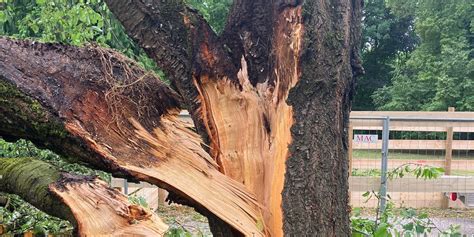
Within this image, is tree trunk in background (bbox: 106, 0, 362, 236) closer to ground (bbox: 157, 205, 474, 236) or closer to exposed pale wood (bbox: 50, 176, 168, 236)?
exposed pale wood (bbox: 50, 176, 168, 236)

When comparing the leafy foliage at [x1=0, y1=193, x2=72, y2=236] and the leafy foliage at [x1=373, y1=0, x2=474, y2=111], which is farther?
the leafy foliage at [x1=373, y1=0, x2=474, y2=111]

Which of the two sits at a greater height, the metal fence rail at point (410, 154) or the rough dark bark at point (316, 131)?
the rough dark bark at point (316, 131)

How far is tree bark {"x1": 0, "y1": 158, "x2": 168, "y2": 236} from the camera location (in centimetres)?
127

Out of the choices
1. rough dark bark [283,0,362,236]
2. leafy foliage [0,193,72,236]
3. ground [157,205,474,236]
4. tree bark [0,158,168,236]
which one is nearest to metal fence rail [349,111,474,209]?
ground [157,205,474,236]

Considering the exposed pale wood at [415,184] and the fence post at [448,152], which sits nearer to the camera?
the exposed pale wood at [415,184]

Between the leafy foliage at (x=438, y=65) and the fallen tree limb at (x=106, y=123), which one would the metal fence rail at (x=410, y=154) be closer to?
the fallen tree limb at (x=106, y=123)

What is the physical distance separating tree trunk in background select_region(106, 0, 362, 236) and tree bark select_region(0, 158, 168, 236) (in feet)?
1.35

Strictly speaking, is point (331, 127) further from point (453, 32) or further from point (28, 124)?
point (453, 32)

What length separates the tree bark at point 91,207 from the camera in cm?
127

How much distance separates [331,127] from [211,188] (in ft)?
1.34

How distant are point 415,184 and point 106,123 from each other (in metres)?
4.18

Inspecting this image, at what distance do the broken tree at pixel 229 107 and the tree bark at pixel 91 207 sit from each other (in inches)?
4.1

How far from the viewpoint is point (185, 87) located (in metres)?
1.67

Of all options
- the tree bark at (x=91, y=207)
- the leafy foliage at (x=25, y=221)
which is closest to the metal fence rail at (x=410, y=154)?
the leafy foliage at (x=25, y=221)
